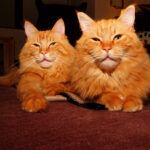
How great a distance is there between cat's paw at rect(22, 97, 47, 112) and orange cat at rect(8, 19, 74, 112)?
23cm

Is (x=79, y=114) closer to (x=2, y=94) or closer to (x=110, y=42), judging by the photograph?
(x=110, y=42)

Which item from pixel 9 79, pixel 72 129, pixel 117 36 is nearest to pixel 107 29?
pixel 117 36

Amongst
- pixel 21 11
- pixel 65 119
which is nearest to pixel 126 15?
pixel 65 119

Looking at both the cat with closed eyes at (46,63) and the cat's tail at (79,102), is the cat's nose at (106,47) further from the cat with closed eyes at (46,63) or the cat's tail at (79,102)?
the cat with closed eyes at (46,63)

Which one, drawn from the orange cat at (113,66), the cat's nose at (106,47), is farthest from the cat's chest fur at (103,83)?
the cat's nose at (106,47)

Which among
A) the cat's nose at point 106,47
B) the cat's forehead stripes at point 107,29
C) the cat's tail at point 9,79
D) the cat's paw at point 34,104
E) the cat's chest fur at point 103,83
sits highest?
the cat's forehead stripes at point 107,29

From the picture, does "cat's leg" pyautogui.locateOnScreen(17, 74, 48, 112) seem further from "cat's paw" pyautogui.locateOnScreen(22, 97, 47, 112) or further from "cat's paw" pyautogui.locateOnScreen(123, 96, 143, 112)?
"cat's paw" pyautogui.locateOnScreen(123, 96, 143, 112)

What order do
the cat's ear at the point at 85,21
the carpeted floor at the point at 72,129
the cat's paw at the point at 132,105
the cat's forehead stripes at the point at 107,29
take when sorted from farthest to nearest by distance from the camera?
the cat's ear at the point at 85,21
the cat's forehead stripes at the point at 107,29
the cat's paw at the point at 132,105
the carpeted floor at the point at 72,129

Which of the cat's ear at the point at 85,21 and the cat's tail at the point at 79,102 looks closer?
the cat's tail at the point at 79,102

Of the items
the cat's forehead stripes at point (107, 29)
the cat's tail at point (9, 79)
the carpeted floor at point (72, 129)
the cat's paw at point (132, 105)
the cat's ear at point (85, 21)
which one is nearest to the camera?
the carpeted floor at point (72, 129)

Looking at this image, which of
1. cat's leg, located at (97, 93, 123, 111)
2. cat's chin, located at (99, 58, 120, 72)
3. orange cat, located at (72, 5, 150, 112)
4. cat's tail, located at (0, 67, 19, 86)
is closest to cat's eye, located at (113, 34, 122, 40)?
orange cat, located at (72, 5, 150, 112)

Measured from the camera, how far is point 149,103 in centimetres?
165

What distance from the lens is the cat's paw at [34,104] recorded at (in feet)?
4.72

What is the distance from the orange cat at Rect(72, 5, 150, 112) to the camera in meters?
1.48
